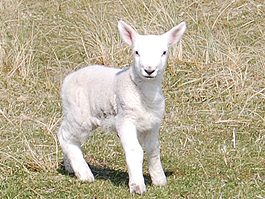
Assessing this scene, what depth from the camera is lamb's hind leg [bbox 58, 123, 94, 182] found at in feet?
20.3

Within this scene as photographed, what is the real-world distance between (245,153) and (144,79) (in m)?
1.45

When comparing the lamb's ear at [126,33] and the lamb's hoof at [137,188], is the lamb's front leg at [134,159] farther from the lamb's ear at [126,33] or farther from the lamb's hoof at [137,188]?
the lamb's ear at [126,33]

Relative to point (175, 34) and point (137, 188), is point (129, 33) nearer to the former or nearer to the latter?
point (175, 34)

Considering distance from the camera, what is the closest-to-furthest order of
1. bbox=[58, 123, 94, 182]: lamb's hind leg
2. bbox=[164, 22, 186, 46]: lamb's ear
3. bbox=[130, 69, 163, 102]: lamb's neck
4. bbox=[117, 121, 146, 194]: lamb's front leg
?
bbox=[117, 121, 146, 194]: lamb's front leg
bbox=[130, 69, 163, 102]: lamb's neck
bbox=[164, 22, 186, 46]: lamb's ear
bbox=[58, 123, 94, 182]: lamb's hind leg

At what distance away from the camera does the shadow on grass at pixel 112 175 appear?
6227mm

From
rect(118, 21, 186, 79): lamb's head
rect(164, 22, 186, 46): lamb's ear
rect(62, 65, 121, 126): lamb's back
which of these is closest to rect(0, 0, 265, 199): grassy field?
rect(62, 65, 121, 126): lamb's back

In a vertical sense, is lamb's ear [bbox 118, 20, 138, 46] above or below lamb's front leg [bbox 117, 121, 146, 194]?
above

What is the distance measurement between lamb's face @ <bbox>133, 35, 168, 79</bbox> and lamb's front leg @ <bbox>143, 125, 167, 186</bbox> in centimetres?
51

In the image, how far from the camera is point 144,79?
593 centimetres

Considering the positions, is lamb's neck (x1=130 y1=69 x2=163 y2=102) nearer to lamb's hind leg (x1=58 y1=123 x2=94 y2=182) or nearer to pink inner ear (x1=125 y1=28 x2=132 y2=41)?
pink inner ear (x1=125 y1=28 x2=132 y2=41)

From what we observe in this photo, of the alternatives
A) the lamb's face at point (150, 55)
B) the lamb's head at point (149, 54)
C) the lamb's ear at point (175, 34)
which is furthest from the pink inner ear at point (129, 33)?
the lamb's ear at point (175, 34)

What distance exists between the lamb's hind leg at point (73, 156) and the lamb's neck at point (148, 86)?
72 centimetres

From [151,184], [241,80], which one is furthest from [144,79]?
[241,80]

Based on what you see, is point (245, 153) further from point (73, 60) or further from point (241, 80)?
point (73, 60)
